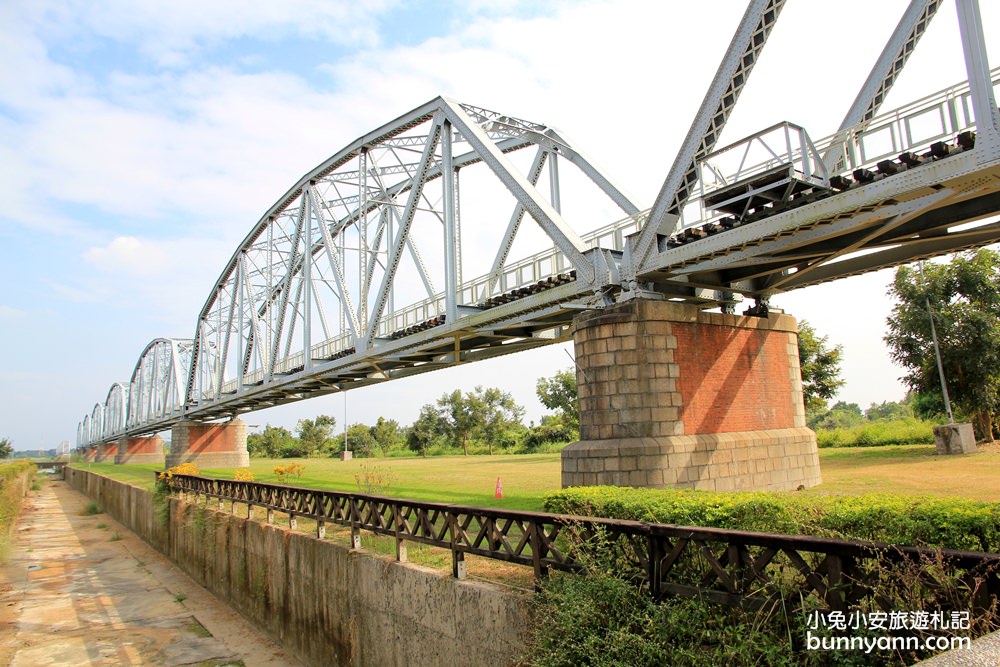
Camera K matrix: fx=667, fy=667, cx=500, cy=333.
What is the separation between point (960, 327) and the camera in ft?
94.9

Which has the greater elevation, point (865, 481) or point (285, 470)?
point (285, 470)

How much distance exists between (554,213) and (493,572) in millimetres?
11804

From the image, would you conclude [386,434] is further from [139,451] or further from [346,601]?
[346,601]

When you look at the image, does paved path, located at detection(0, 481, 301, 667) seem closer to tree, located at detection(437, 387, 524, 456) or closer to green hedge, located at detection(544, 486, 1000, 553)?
green hedge, located at detection(544, 486, 1000, 553)

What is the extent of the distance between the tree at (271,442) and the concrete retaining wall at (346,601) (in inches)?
3596

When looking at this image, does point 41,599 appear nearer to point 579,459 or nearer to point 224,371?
point 579,459

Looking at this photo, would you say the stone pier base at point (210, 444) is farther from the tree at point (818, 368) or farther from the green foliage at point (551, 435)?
the tree at point (818, 368)

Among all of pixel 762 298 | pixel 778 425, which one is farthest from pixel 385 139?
pixel 778 425

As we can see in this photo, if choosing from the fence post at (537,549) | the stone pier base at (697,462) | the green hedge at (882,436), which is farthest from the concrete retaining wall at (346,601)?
the green hedge at (882,436)

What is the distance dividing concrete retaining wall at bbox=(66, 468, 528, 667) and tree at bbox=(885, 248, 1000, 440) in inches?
1054

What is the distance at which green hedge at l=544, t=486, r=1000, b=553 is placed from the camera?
20.1 feet

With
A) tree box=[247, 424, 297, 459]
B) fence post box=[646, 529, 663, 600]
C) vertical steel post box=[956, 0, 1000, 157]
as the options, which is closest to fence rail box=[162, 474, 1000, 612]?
fence post box=[646, 529, 663, 600]

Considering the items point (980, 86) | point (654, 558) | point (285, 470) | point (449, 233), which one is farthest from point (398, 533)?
point (449, 233)

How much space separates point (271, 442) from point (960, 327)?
104 m
